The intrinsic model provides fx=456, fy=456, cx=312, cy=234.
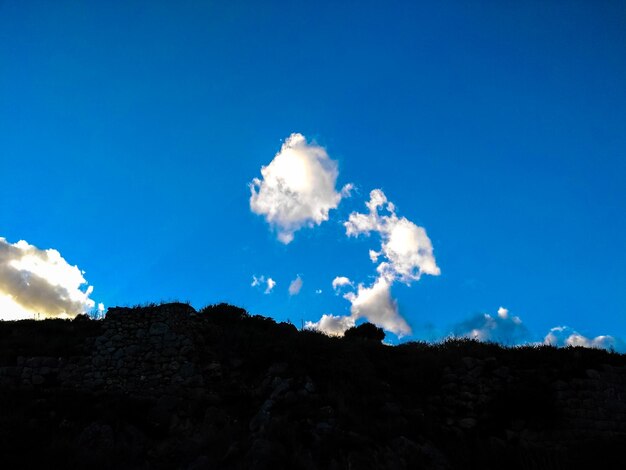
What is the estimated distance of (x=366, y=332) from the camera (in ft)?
95.6

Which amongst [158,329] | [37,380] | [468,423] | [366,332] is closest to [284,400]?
[468,423]

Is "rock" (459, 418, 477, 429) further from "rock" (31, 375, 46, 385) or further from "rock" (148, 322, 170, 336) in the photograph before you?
"rock" (31, 375, 46, 385)

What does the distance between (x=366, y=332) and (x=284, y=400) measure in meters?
14.0

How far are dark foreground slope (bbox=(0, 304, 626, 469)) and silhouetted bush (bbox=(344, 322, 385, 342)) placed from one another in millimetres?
7418

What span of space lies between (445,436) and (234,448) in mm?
7196

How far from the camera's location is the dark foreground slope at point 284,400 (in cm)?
1339

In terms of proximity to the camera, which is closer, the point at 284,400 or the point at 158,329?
the point at 284,400

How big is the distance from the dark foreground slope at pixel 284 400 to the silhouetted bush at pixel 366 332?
292 inches

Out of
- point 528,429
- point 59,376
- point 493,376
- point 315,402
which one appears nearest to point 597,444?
point 528,429

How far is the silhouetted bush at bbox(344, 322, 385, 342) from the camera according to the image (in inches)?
1139

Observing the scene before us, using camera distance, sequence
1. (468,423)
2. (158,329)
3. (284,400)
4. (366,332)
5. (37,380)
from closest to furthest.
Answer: (284,400)
(468,423)
(37,380)
(158,329)
(366,332)

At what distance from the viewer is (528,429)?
1500 centimetres

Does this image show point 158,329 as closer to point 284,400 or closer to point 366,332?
point 284,400

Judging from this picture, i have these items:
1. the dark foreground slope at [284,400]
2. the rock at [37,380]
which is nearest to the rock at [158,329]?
the dark foreground slope at [284,400]
